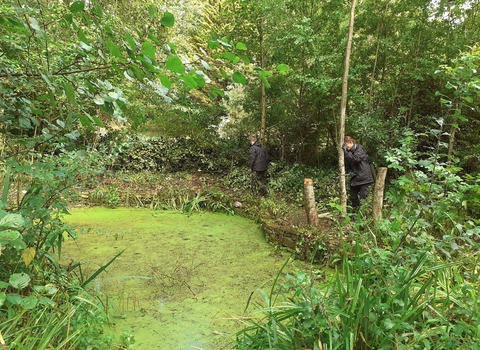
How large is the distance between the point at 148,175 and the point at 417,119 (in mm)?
5946

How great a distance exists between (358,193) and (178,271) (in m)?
2.81

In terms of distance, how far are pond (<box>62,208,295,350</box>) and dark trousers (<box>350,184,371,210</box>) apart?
1.41 m

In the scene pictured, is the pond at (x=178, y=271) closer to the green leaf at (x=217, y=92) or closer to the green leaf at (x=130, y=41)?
the green leaf at (x=217, y=92)

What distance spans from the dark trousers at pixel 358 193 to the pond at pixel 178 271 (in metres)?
1.41

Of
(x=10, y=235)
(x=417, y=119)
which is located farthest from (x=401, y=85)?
(x=10, y=235)

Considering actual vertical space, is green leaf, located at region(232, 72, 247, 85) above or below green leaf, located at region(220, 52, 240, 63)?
below

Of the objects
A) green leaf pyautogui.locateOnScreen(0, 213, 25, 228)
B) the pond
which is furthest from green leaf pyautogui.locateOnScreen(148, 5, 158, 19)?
the pond

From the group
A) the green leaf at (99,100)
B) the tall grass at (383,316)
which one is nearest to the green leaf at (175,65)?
the green leaf at (99,100)

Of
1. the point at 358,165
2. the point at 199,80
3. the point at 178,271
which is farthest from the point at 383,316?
the point at 358,165

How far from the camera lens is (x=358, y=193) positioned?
4.30 meters

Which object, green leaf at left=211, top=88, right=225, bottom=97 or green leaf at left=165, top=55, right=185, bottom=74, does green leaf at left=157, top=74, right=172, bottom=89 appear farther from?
green leaf at left=211, top=88, right=225, bottom=97

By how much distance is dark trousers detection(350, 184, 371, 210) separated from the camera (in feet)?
13.8

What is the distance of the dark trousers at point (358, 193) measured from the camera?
419 centimetres

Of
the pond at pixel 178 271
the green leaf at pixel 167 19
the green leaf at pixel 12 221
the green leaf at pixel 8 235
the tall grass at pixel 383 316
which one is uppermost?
the green leaf at pixel 167 19
